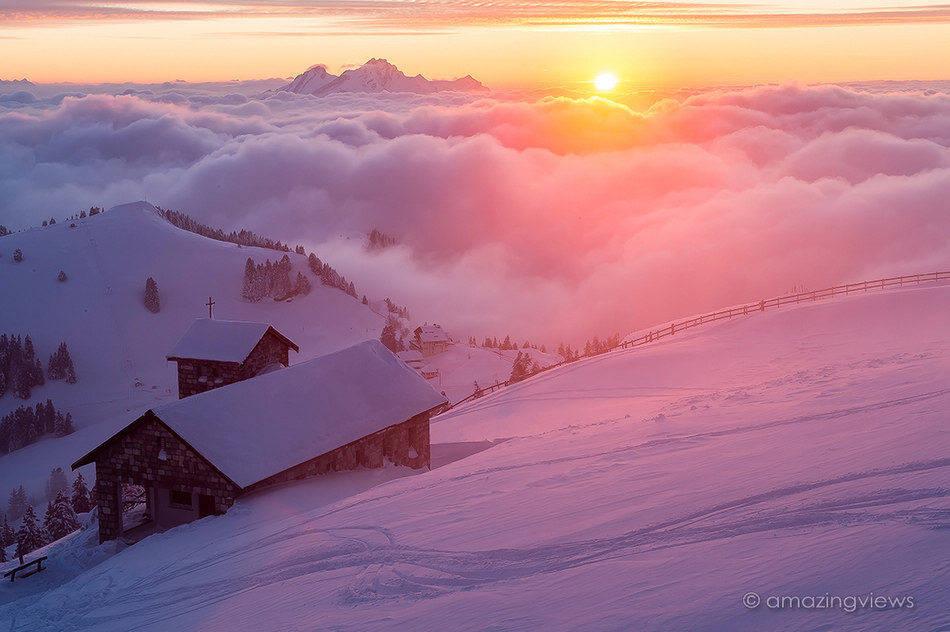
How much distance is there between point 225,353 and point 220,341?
2.68ft

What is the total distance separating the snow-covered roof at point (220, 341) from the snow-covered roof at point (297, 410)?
730 centimetres

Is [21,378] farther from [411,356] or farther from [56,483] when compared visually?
[411,356]

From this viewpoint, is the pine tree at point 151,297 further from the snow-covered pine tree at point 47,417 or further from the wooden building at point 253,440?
the wooden building at point 253,440

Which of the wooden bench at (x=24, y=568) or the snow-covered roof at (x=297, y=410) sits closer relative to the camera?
the wooden bench at (x=24, y=568)

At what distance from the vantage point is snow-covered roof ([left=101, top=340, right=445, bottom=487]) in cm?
2314

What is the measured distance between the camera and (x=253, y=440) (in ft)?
78.4

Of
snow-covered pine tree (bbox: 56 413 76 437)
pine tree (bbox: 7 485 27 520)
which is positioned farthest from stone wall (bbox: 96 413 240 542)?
snow-covered pine tree (bbox: 56 413 76 437)

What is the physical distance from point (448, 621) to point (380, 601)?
1847 mm

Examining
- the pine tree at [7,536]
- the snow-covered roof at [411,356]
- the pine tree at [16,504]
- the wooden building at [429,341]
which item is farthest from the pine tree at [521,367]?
the pine tree at [7,536]

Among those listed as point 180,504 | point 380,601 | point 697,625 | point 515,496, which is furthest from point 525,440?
point 697,625

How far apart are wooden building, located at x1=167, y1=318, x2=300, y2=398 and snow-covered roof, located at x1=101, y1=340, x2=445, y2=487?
722 cm

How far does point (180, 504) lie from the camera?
23.7 metres

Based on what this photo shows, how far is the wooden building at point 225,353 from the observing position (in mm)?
35125

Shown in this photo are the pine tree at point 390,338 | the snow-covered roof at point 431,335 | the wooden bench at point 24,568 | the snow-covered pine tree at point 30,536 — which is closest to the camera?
the wooden bench at point 24,568
